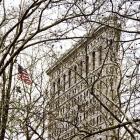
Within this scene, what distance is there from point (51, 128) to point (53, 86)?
8.38ft

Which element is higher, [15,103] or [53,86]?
[53,86]

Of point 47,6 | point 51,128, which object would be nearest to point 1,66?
point 47,6

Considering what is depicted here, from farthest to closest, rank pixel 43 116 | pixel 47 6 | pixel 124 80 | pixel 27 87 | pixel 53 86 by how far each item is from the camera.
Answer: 1. pixel 53 86
2. pixel 27 87
3. pixel 43 116
4. pixel 124 80
5. pixel 47 6

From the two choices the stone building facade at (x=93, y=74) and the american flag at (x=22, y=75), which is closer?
the stone building facade at (x=93, y=74)

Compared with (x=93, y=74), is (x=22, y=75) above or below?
above

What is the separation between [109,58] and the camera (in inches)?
671

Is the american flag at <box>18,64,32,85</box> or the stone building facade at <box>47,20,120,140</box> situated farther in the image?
the american flag at <box>18,64,32,85</box>

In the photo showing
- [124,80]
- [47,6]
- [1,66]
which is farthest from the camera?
[124,80]

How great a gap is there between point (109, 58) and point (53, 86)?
6.04 metres

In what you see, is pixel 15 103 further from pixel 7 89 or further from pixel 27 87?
pixel 27 87

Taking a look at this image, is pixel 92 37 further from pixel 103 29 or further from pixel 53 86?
pixel 53 86

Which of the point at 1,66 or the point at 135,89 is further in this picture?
the point at 135,89

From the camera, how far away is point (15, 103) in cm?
1664

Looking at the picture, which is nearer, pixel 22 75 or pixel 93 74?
pixel 93 74
